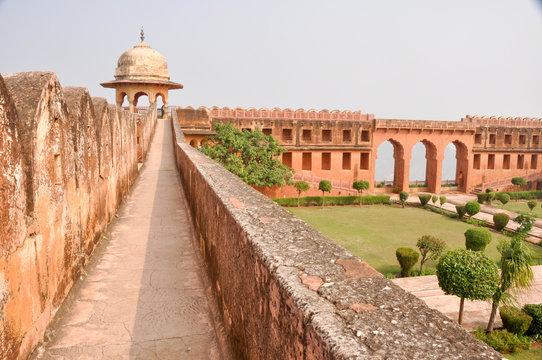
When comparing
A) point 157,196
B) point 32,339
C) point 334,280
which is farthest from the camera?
point 157,196

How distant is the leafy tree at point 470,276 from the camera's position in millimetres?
8859

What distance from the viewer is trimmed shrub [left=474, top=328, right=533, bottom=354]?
888 cm

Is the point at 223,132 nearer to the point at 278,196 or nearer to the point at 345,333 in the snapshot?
the point at 278,196

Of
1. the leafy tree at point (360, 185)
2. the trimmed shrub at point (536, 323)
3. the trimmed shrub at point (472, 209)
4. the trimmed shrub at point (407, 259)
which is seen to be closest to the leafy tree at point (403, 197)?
the leafy tree at point (360, 185)

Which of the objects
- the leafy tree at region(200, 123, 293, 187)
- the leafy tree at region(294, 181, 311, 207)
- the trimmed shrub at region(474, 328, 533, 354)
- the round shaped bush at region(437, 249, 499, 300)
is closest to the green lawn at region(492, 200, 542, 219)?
the leafy tree at region(294, 181, 311, 207)

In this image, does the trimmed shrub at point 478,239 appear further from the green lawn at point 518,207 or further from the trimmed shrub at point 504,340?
the green lawn at point 518,207

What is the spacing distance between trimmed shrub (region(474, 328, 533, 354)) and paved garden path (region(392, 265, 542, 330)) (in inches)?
29.1

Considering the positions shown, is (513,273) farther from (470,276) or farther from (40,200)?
(40,200)

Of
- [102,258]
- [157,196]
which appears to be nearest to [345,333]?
[102,258]

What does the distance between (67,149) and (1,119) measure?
1.12 m

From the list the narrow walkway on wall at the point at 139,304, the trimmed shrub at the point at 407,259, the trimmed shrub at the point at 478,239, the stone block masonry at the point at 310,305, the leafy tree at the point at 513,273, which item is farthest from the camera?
the trimmed shrub at the point at 478,239

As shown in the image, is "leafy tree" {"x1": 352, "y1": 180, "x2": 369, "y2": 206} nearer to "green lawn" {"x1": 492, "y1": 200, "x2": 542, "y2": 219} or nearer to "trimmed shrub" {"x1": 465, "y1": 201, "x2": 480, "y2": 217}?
"trimmed shrub" {"x1": 465, "y1": 201, "x2": 480, "y2": 217}

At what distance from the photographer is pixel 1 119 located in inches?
75.5

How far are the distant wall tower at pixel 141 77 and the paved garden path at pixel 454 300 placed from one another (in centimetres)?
1909
